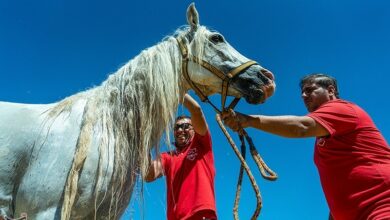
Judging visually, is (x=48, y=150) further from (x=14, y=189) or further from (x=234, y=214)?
(x=234, y=214)

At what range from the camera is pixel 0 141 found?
2.51 meters

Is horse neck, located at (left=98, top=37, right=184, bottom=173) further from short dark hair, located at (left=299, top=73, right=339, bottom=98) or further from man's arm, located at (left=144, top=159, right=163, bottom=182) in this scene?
short dark hair, located at (left=299, top=73, right=339, bottom=98)

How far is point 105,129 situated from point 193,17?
125 centimetres

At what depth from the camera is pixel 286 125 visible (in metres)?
2.82

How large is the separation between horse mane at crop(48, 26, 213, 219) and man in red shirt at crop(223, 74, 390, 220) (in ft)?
1.52

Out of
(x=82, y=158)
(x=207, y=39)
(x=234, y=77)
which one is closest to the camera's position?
(x=82, y=158)

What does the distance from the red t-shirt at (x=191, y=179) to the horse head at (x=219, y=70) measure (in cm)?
67

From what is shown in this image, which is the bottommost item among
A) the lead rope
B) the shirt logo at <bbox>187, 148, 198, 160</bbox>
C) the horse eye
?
the lead rope

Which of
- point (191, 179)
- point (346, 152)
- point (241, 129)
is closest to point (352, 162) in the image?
point (346, 152)

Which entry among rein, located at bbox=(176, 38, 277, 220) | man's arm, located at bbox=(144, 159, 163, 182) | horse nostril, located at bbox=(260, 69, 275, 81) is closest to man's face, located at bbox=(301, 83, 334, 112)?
horse nostril, located at bbox=(260, 69, 275, 81)

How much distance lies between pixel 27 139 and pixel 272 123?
1.58 m

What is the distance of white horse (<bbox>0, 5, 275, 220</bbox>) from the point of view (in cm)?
235

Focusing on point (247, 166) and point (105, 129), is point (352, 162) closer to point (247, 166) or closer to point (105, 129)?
point (247, 166)

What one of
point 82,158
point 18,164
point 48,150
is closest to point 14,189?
point 18,164
